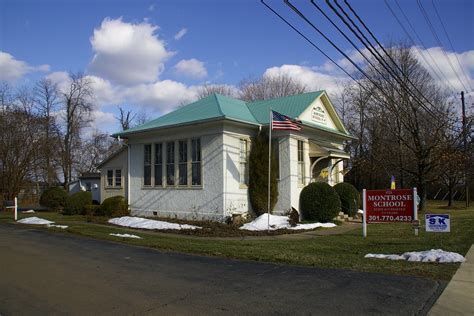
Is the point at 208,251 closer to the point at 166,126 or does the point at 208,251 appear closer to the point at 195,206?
the point at 195,206

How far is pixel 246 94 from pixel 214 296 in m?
48.7

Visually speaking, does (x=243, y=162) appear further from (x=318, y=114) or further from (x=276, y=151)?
(x=318, y=114)

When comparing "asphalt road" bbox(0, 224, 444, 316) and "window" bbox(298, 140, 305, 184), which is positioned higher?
"window" bbox(298, 140, 305, 184)

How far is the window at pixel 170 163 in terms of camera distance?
21.6 meters

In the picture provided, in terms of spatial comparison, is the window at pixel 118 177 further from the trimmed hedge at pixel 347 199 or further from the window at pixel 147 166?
the trimmed hedge at pixel 347 199

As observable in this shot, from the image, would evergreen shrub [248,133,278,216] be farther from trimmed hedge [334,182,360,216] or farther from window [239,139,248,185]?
trimmed hedge [334,182,360,216]

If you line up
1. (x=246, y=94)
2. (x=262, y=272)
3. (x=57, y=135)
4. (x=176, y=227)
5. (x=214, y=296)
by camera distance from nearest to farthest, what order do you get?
(x=214, y=296) → (x=262, y=272) → (x=176, y=227) → (x=57, y=135) → (x=246, y=94)

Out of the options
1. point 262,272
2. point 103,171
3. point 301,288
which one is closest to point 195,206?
point 103,171

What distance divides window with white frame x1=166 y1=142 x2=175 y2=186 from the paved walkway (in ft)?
48.8

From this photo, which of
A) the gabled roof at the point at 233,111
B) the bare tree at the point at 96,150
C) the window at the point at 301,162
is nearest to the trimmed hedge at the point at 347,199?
the window at the point at 301,162

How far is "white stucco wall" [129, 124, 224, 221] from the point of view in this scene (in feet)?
63.8

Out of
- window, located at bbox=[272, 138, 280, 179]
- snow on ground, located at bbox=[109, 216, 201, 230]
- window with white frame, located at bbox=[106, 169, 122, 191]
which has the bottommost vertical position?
snow on ground, located at bbox=[109, 216, 201, 230]

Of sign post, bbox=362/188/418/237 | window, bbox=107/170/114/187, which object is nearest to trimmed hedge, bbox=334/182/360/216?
sign post, bbox=362/188/418/237

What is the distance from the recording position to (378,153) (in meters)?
44.8
